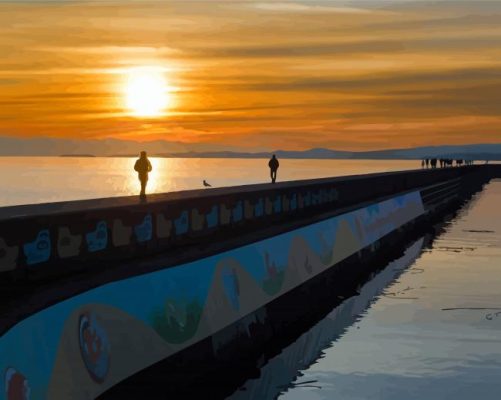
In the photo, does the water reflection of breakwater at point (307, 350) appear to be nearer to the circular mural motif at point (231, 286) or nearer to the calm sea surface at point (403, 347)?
the calm sea surface at point (403, 347)

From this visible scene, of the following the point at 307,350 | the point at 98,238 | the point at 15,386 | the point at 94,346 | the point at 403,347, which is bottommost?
the point at 307,350

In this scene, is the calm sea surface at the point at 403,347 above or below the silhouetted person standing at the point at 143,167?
below

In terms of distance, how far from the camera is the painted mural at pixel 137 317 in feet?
42.3

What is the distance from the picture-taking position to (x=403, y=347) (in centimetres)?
2191

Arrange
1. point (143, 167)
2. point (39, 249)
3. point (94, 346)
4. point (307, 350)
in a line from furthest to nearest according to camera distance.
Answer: point (143, 167) → point (307, 350) → point (39, 249) → point (94, 346)

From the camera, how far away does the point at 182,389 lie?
60.2 ft

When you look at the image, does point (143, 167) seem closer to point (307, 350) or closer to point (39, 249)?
point (307, 350)

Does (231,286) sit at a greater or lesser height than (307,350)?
greater

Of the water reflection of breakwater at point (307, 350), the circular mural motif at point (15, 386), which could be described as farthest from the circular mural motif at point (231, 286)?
the circular mural motif at point (15, 386)

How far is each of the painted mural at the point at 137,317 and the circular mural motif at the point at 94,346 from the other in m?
0.01

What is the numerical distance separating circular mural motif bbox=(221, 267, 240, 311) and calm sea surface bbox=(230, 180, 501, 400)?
57.5 inches

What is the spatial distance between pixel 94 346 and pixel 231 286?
335 inches

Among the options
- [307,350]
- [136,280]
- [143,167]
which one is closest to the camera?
[136,280]

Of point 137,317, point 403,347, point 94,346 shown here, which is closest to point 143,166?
point 403,347
